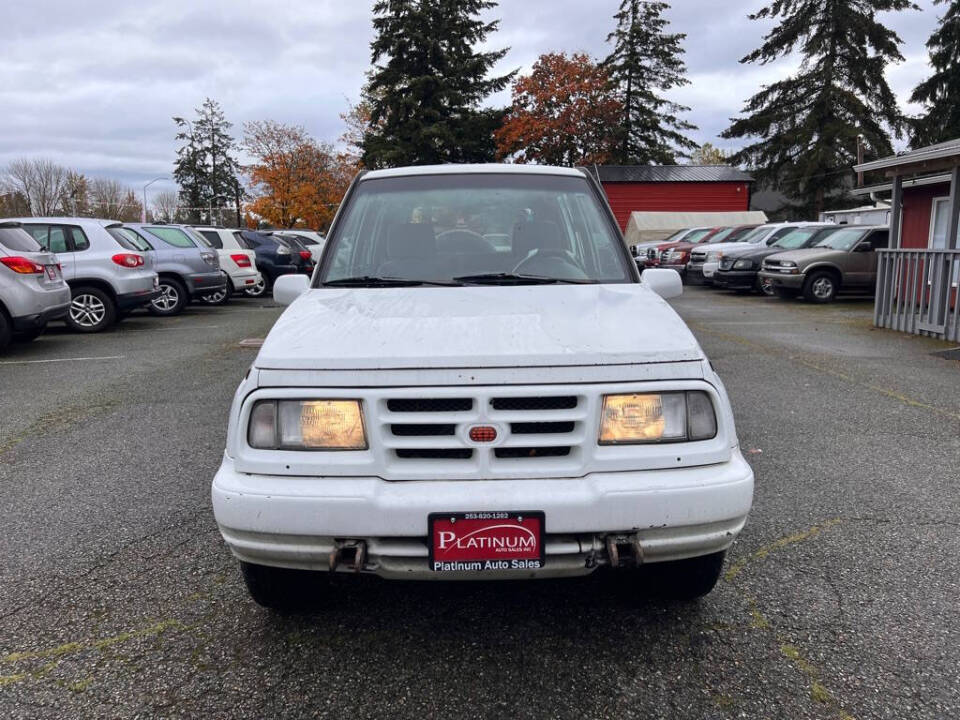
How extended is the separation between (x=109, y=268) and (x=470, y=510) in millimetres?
10822

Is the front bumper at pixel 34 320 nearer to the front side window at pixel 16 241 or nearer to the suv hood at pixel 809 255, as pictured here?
the front side window at pixel 16 241

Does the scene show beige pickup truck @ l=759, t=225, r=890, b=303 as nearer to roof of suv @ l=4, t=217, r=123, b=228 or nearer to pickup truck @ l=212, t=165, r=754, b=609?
roof of suv @ l=4, t=217, r=123, b=228

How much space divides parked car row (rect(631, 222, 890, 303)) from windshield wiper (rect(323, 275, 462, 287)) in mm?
10212

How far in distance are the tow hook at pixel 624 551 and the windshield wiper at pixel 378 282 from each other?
147cm

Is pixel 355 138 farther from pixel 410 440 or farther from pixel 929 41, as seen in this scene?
pixel 410 440

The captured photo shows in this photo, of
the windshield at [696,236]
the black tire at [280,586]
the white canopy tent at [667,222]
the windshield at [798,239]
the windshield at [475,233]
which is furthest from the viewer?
the white canopy tent at [667,222]

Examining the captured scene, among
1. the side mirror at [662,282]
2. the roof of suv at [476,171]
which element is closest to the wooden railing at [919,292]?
the side mirror at [662,282]

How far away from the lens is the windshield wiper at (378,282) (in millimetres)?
3379

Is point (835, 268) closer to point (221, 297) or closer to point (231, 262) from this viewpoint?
point (231, 262)

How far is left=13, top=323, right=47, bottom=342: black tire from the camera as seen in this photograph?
30.4ft

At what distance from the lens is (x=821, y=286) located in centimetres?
1577

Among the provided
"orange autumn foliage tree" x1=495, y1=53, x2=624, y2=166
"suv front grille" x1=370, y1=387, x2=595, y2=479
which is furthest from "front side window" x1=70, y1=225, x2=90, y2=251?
"orange autumn foliage tree" x1=495, y1=53, x2=624, y2=166

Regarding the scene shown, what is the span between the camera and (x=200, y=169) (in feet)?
242

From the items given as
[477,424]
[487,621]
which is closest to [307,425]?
[477,424]
